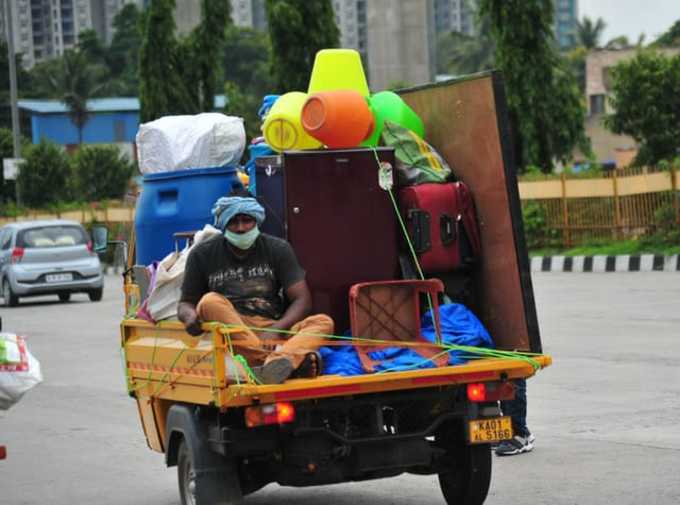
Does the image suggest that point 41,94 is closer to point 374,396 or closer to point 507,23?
point 507,23

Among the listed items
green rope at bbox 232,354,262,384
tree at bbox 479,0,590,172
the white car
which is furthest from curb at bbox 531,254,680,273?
green rope at bbox 232,354,262,384

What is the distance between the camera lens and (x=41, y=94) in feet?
385

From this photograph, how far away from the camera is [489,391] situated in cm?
744

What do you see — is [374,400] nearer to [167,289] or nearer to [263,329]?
[263,329]

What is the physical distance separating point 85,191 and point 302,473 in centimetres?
6047

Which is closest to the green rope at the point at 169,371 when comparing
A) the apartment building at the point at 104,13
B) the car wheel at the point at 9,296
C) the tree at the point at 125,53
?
the car wheel at the point at 9,296

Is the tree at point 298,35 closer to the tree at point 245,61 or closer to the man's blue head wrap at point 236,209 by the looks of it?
the man's blue head wrap at point 236,209

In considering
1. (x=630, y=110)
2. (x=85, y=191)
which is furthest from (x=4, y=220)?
(x=630, y=110)

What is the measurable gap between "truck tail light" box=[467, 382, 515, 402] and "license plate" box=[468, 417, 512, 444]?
4.2 inches

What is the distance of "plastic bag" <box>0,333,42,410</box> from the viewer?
7262 millimetres

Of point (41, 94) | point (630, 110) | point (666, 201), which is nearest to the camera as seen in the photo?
point (666, 201)

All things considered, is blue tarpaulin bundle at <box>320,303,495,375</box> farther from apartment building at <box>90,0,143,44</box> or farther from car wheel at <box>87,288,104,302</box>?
apartment building at <box>90,0,143,44</box>

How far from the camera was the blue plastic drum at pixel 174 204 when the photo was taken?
8.70 meters

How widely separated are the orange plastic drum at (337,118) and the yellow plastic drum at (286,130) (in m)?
0.32
